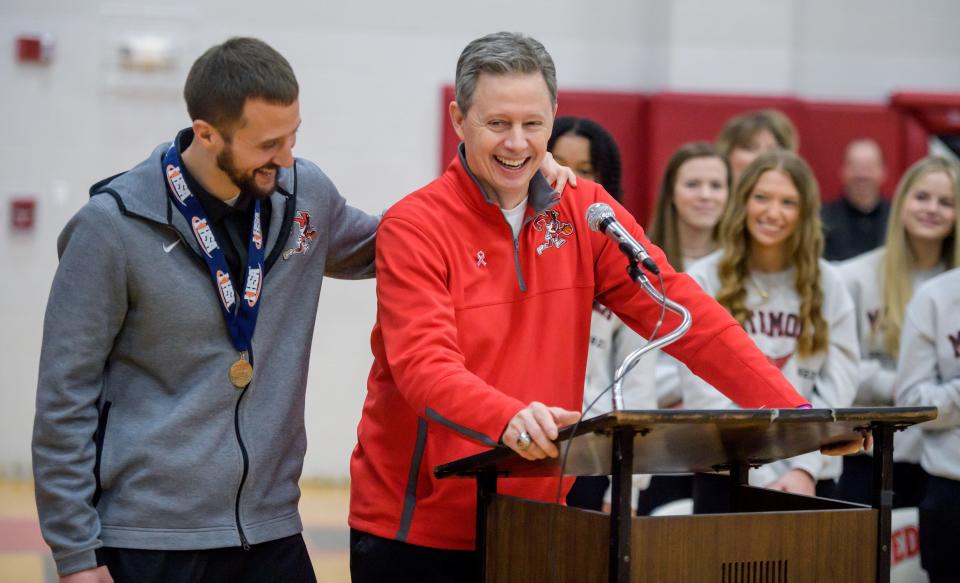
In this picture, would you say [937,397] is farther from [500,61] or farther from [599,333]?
[500,61]

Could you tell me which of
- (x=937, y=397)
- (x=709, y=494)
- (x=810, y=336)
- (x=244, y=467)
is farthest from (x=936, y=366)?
(x=244, y=467)

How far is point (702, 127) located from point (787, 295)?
10.3ft

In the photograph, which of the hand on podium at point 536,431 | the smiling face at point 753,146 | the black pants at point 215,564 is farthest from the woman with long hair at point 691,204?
the hand on podium at point 536,431

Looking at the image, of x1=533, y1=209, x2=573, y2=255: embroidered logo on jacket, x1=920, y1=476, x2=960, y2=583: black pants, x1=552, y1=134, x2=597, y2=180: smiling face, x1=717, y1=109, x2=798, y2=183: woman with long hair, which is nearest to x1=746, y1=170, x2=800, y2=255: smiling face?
x1=552, y1=134, x2=597, y2=180: smiling face

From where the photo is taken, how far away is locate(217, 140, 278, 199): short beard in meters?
2.22

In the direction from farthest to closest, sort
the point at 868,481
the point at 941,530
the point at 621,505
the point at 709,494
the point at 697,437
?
1. the point at 868,481
2. the point at 941,530
3. the point at 709,494
4. the point at 697,437
5. the point at 621,505

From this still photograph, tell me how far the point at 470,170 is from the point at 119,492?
0.97 meters

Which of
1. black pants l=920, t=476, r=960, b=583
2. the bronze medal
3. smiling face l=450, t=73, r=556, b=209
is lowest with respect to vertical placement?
black pants l=920, t=476, r=960, b=583

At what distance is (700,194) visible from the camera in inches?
175

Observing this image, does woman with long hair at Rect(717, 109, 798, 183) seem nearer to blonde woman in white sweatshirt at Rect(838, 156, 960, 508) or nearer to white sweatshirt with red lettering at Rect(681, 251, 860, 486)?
blonde woman in white sweatshirt at Rect(838, 156, 960, 508)

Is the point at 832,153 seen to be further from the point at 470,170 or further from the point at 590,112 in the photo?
the point at 470,170

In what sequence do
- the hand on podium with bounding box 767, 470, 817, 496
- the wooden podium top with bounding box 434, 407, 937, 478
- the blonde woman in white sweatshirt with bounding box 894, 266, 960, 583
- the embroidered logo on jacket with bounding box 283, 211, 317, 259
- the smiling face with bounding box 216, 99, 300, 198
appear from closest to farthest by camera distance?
1. the wooden podium top with bounding box 434, 407, 937, 478
2. the smiling face with bounding box 216, 99, 300, 198
3. the embroidered logo on jacket with bounding box 283, 211, 317, 259
4. the hand on podium with bounding box 767, 470, 817, 496
5. the blonde woman in white sweatshirt with bounding box 894, 266, 960, 583

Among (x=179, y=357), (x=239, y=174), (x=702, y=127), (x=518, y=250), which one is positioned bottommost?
(x=179, y=357)

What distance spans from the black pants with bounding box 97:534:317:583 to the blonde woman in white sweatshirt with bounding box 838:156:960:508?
249 cm
